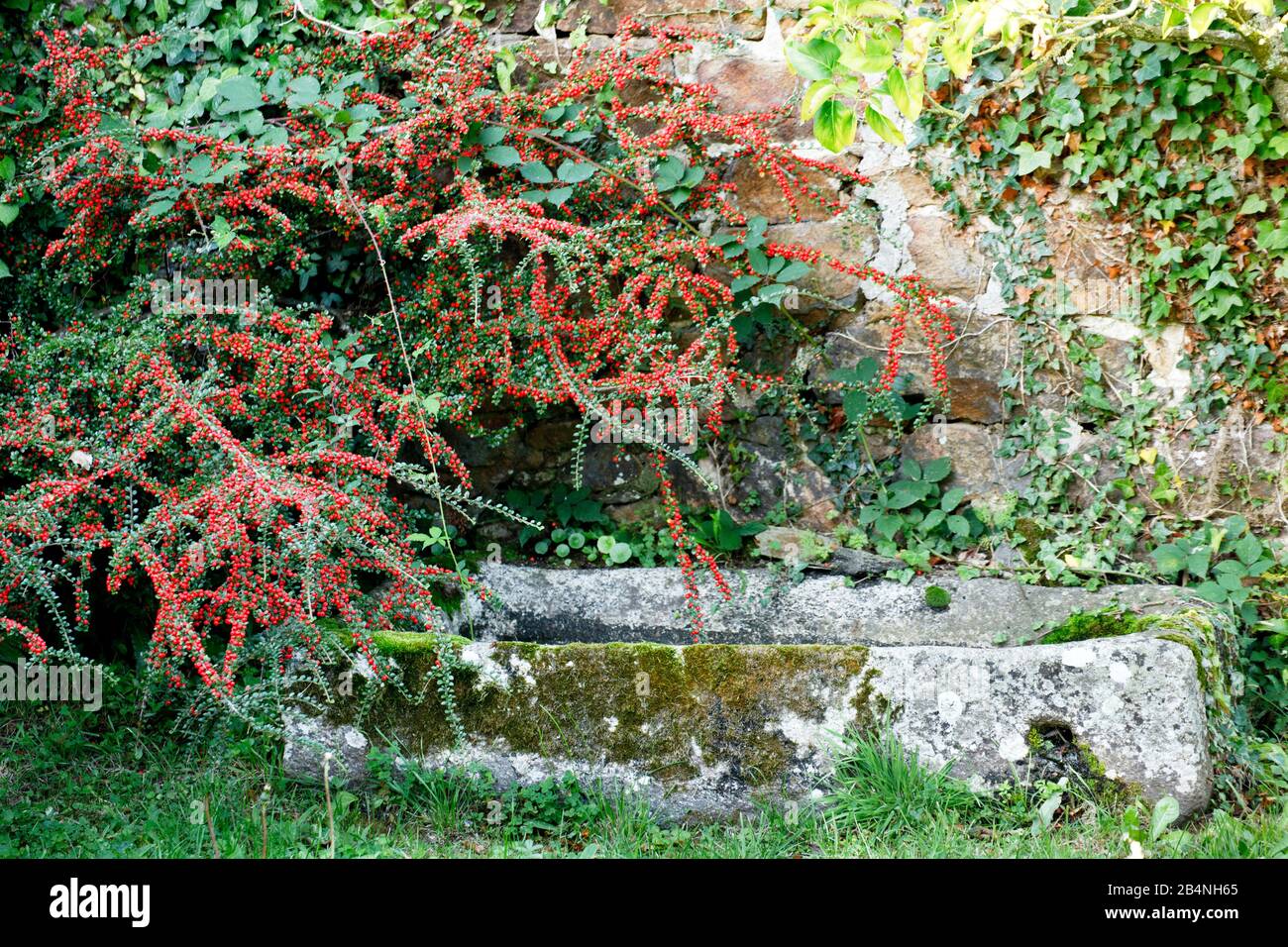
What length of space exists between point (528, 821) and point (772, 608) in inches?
45.6

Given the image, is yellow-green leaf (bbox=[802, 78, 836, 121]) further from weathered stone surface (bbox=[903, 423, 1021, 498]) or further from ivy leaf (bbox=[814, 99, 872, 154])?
weathered stone surface (bbox=[903, 423, 1021, 498])

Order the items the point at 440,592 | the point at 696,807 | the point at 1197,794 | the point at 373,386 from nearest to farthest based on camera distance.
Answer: the point at 1197,794 → the point at 696,807 → the point at 373,386 → the point at 440,592

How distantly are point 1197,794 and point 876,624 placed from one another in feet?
3.57

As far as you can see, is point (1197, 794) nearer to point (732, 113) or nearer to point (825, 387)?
point (825, 387)

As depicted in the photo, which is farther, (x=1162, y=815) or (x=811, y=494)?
(x=811, y=494)

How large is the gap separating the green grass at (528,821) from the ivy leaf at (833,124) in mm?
1472

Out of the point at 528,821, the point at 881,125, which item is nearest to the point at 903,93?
the point at 881,125

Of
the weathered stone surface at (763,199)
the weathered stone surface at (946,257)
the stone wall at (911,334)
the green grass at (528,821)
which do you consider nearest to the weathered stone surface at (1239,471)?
the stone wall at (911,334)

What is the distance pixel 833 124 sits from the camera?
2.41 metres

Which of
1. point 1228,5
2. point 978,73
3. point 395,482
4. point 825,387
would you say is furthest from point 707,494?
point 1228,5

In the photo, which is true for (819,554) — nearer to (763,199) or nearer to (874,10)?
(763,199)

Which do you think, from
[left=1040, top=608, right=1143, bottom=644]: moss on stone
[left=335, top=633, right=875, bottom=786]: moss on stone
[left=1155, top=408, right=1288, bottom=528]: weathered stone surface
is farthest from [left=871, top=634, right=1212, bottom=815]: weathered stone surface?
[left=1155, top=408, right=1288, bottom=528]: weathered stone surface

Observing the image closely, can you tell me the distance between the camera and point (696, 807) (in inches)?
104

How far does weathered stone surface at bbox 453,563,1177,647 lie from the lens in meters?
3.22
